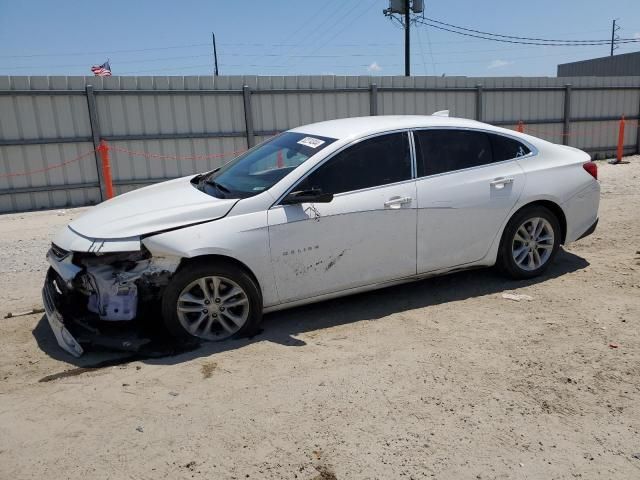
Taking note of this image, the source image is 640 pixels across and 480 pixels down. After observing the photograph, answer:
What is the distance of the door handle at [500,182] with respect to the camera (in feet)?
16.2

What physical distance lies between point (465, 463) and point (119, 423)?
1891mm

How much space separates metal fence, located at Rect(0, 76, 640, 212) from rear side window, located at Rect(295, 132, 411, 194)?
29.8 ft

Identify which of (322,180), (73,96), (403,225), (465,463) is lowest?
(465,463)

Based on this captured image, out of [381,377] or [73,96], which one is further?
[73,96]

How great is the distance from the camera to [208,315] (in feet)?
13.4

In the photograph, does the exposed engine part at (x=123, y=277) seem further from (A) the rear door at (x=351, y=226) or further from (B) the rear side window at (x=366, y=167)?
(B) the rear side window at (x=366, y=167)

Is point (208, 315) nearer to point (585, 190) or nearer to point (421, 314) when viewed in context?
point (421, 314)

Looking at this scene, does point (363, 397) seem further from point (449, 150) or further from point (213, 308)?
point (449, 150)

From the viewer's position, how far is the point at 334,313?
475cm

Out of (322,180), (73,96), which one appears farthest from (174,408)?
(73,96)

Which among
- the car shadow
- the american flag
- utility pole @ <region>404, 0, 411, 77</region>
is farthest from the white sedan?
utility pole @ <region>404, 0, 411, 77</region>

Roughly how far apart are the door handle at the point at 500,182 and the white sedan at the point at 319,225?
22 mm

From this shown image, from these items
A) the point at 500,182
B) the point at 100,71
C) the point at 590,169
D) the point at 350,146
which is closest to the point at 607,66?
the point at 100,71

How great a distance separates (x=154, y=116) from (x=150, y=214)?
9162mm
